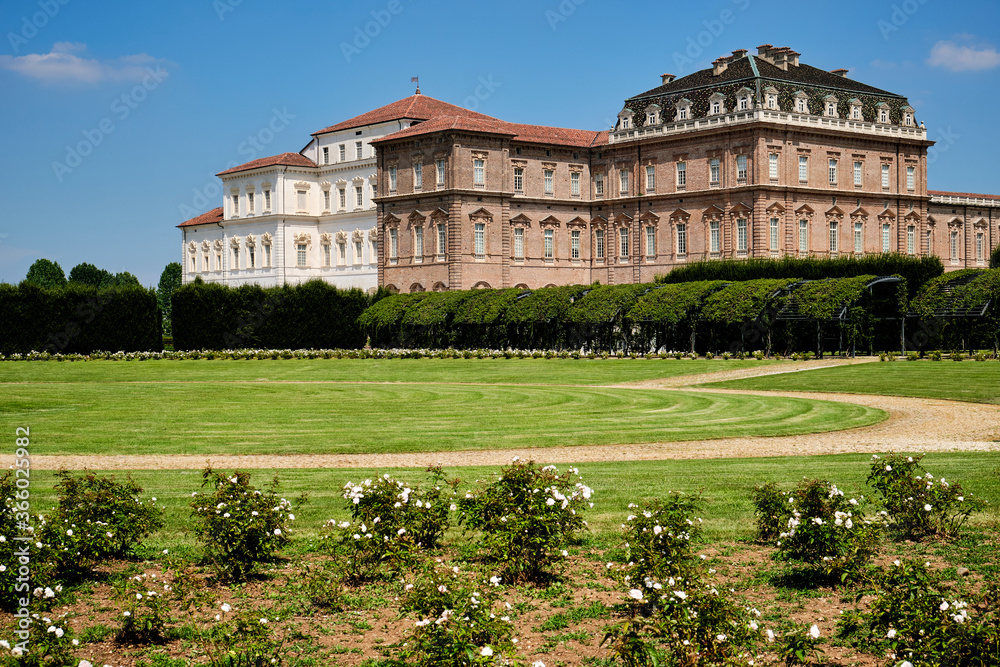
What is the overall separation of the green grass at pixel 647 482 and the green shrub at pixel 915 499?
100cm

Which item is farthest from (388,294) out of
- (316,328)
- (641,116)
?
(641,116)

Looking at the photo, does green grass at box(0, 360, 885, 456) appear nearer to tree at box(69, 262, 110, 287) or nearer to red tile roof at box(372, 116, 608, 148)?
red tile roof at box(372, 116, 608, 148)

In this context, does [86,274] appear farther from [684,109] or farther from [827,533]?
[827,533]

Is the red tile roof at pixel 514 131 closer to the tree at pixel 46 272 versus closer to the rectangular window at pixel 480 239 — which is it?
the rectangular window at pixel 480 239

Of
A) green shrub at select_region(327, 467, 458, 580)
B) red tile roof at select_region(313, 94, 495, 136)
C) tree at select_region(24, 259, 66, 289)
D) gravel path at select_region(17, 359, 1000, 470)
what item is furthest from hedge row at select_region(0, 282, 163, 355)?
tree at select_region(24, 259, 66, 289)

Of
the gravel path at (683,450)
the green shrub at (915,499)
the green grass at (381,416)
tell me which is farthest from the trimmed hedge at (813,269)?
the green shrub at (915,499)

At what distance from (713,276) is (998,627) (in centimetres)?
5497

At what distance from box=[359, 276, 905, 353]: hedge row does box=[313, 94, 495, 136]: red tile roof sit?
78.5ft

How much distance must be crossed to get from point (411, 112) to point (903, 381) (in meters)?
55.9

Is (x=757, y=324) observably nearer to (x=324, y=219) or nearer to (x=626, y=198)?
(x=626, y=198)

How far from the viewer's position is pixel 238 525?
939 centimetres

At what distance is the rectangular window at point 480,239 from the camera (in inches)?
2751

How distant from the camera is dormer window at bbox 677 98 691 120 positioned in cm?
7031

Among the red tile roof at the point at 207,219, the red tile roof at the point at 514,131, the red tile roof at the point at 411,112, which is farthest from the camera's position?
the red tile roof at the point at 207,219
